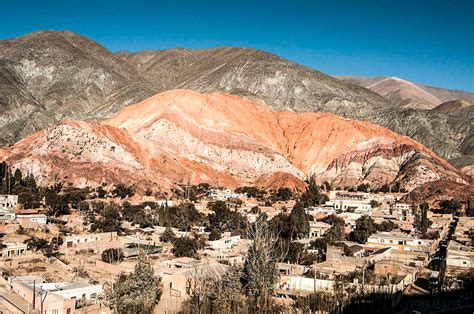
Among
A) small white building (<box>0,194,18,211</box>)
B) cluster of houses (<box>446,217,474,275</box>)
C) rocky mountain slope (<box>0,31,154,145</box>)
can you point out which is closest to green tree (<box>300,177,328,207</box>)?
cluster of houses (<box>446,217,474,275</box>)

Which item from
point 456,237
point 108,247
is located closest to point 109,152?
point 108,247

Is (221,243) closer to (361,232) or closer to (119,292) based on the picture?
(361,232)

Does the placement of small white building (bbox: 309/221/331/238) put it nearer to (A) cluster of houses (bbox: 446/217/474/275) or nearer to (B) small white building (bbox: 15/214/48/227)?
(A) cluster of houses (bbox: 446/217/474/275)

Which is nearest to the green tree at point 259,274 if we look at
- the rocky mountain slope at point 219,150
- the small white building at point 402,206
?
the small white building at point 402,206

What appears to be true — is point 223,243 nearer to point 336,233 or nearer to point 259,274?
point 336,233

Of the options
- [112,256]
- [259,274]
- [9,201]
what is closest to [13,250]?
[112,256]

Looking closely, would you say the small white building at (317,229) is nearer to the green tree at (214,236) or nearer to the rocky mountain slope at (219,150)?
the green tree at (214,236)

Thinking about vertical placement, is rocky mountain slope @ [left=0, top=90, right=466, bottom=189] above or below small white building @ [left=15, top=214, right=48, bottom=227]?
above

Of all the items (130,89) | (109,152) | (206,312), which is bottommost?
(206,312)
